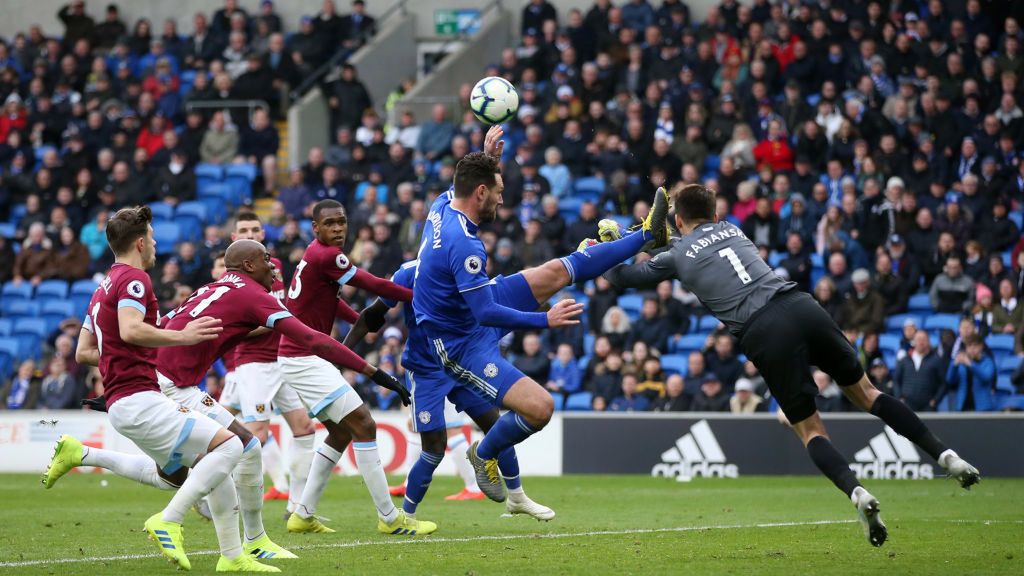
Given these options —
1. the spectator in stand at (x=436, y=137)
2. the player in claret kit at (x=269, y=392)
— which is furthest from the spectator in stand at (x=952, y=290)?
the player in claret kit at (x=269, y=392)

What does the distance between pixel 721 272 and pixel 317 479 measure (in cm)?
374

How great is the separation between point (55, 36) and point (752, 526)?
25.0 m

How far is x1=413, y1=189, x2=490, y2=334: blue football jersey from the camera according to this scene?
950 centimetres

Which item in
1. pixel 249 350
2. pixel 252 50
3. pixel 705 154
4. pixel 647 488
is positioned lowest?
pixel 647 488

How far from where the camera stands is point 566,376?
2038cm

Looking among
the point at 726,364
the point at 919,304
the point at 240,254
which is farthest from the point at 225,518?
the point at 919,304

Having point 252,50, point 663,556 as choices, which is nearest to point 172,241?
point 252,50

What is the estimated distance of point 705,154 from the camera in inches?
882

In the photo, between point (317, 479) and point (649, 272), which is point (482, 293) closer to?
point (649, 272)

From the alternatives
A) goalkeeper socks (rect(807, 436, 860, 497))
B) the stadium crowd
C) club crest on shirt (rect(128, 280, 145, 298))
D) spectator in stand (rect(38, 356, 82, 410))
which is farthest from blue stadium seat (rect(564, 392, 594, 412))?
club crest on shirt (rect(128, 280, 145, 298))

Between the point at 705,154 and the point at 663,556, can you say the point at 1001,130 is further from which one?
the point at 663,556

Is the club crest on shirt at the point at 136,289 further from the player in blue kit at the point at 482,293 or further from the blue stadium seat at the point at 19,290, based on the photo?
the blue stadium seat at the point at 19,290

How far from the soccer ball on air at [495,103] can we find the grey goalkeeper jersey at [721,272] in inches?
111

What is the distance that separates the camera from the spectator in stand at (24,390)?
22234mm
